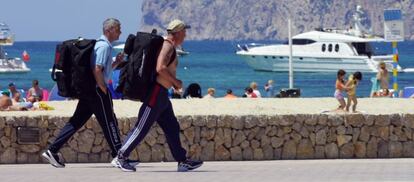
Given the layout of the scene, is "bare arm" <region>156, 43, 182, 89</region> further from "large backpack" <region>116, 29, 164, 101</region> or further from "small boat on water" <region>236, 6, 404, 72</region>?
"small boat on water" <region>236, 6, 404, 72</region>

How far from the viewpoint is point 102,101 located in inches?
484

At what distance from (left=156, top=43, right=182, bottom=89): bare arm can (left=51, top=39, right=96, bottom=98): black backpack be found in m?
0.89

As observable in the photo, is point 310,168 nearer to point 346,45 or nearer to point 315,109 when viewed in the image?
point 315,109

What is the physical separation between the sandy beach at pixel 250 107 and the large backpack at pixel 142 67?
89.8 inches

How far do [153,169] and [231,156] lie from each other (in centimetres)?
168

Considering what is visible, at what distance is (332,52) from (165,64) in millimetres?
58114

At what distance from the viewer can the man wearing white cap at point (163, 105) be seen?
11.8 metres

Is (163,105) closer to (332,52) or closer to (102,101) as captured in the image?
(102,101)

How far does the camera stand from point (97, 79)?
39.8ft

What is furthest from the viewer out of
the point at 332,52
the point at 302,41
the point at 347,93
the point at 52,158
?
the point at 302,41

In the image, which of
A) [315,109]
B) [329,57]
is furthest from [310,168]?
[329,57]

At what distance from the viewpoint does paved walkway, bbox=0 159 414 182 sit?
1131cm

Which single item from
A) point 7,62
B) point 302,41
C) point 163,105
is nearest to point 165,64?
point 163,105

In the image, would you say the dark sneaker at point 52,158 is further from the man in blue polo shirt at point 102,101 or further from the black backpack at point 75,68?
the black backpack at point 75,68
